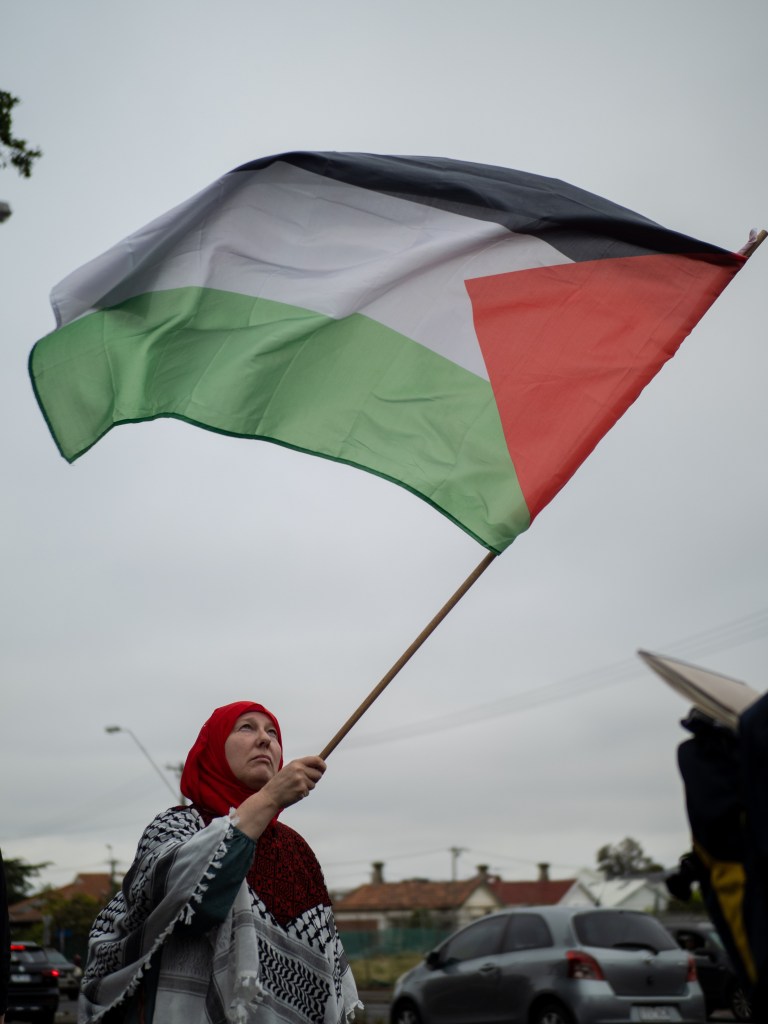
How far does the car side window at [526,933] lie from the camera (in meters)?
11.7

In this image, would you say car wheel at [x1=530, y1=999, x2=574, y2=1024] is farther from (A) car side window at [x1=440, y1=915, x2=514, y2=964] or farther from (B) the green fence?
(B) the green fence

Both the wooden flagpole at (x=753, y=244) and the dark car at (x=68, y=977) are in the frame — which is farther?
the dark car at (x=68, y=977)

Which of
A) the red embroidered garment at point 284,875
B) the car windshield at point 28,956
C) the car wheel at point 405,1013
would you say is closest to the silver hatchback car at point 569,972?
the car wheel at point 405,1013

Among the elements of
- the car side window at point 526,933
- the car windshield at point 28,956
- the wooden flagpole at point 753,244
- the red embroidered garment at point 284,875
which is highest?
the wooden flagpole at point 753,244

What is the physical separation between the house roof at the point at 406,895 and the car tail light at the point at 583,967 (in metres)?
60.2

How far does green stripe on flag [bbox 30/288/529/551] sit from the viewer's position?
4613mm

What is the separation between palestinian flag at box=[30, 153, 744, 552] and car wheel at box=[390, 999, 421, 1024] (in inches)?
403

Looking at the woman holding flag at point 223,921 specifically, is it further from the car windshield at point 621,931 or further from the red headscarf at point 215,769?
the car windshield at point 621,931

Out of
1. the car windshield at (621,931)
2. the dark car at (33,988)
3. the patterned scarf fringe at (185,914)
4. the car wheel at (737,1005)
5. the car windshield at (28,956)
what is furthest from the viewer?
the car windshield at (28,956)

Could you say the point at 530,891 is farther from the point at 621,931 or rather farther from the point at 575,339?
the point at 575,339

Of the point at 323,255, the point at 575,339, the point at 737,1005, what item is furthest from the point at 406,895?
the point at 575,339

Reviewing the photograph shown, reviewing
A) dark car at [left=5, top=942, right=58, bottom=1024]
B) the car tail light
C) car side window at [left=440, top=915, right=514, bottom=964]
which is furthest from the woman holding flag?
dark car at [left=5, top=942, right=58, bottom=1024]

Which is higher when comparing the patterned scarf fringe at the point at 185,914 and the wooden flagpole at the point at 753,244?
the wooden flagpole at the point at 753,244

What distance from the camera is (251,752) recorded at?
4.02 metres
